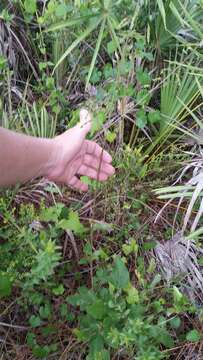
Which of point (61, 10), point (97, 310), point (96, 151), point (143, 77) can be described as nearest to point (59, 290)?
point (97, 310)

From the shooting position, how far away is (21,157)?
1.48 metres

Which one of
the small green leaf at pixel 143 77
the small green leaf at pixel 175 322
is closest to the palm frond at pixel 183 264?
the small green leaf at pixel 175 322

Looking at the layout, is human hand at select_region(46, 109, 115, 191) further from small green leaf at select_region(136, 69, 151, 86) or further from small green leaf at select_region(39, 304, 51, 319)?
small green leaf at select_region(39, 304, 51, 319)

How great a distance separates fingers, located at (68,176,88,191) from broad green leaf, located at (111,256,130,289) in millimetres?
360

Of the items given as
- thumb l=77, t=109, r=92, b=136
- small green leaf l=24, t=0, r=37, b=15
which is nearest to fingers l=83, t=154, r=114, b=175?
thumb l=77, t=109, r=92, b=136

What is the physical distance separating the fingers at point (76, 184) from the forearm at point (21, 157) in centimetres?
16

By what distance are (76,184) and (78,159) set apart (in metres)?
0.08

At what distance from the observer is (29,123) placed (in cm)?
207

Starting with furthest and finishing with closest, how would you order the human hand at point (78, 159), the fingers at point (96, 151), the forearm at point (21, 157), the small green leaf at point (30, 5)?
the small green leaf at point (30, 5) → the fingers at point (96, 151) → the human hand at point (78, 159) → the forearm at point (21, 157)

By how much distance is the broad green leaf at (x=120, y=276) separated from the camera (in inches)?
59.7

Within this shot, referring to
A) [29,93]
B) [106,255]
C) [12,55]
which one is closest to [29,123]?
[29,93]

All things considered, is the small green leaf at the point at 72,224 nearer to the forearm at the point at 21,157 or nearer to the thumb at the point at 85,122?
the forearm at the point at 21,157

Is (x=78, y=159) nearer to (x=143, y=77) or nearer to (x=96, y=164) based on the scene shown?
(x=96, y=164)

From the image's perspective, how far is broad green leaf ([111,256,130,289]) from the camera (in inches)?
59.7
